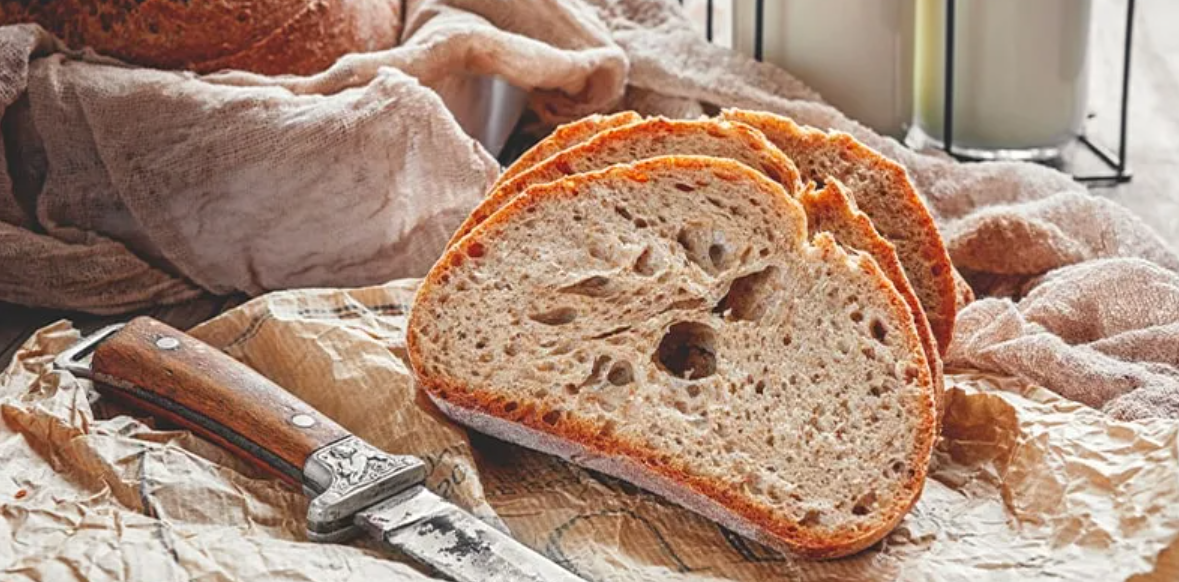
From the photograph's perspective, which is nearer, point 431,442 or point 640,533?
point 640,533

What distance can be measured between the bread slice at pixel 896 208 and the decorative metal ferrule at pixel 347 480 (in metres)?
0.44

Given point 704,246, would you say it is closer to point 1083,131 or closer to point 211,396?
point 211,396

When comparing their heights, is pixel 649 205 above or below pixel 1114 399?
above

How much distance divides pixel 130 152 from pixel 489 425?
2.07 feet

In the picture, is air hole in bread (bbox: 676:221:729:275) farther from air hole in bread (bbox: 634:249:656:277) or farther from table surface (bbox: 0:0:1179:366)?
table surface (bbox: 0:0:1179:366)

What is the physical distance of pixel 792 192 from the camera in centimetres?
141

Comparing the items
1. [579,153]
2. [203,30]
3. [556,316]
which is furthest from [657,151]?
[203,30]

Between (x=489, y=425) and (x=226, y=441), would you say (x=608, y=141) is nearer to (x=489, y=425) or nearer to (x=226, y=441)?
(x=489, y=425)

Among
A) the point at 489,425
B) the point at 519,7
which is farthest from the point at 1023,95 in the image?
the point at 489,425

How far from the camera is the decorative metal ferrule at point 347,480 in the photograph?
1.24 meters

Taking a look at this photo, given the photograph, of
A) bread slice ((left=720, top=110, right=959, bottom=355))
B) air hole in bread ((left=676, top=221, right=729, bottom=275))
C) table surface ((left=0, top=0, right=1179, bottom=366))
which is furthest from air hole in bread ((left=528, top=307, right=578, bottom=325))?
table surface ((left=0, top=0, right=1179, bottom=366))

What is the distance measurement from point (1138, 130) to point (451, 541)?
4.88 feet

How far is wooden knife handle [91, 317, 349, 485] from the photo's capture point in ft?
4.39

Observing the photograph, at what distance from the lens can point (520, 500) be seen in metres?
1.33
